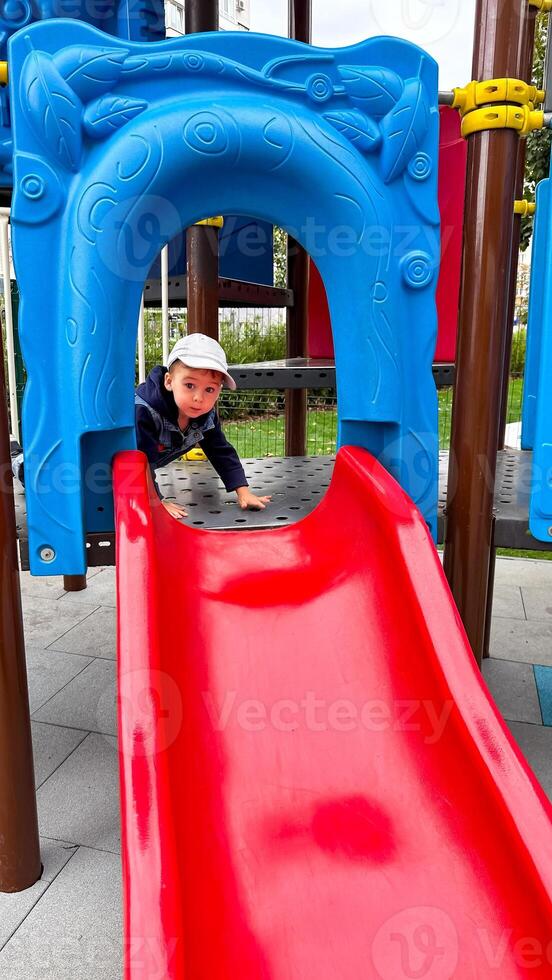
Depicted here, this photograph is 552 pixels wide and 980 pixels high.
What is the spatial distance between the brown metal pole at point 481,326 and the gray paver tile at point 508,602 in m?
→ 1.70

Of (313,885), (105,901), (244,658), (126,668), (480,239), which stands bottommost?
(105,901)

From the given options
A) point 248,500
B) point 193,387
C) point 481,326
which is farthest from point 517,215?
point 248,500

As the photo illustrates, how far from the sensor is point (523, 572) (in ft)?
13.9

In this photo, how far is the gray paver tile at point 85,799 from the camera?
80.8 inches

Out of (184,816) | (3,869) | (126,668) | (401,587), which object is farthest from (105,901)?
(401,587)

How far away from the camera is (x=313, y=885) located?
124cm

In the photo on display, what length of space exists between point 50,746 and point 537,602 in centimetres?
254

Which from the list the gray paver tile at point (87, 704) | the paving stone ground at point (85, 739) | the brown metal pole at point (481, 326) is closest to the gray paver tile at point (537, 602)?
the paving stone ground at point (85, 739)

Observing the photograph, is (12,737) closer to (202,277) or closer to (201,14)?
(202,277)

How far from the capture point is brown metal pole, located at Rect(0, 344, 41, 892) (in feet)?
5.88

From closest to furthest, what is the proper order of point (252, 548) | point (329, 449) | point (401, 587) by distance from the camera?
point (401, 587) → point (252, 548) → point (329, 449)

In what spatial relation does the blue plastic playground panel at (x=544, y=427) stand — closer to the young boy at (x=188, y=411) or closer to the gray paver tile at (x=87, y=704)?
the young boy at (x=188, y=411)

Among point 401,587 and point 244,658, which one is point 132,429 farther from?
point 401,587

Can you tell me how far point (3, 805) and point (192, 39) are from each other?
1970 millimetres
